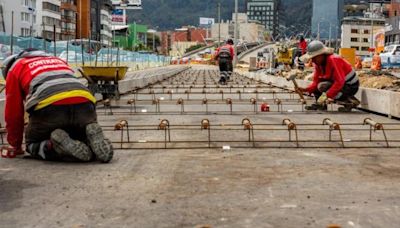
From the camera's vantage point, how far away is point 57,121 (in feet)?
22.6

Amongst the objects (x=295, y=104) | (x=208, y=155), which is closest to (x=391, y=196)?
(x=208, y=155)

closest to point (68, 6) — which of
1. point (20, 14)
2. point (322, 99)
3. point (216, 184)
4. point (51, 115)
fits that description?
point (20, 14)

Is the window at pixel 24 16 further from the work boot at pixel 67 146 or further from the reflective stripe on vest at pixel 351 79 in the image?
the work boot at pixel 67 146

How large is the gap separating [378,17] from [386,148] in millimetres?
149710

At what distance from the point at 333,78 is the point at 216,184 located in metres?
8.02

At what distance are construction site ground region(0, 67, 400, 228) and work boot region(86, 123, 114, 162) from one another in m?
0.11

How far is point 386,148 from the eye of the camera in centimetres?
793

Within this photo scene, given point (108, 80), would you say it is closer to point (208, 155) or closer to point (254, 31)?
point (208, 155)

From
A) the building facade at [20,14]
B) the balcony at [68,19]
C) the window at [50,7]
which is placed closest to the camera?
the building facade at [20,14]

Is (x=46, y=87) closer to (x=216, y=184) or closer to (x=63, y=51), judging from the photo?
(x=216, y=184)

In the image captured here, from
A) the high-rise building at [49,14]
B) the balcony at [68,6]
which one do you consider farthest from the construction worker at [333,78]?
the balcony at [68,6]

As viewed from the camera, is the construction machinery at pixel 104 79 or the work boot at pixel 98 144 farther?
the construction machinery at pixel 104 79

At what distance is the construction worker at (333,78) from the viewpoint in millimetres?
12898

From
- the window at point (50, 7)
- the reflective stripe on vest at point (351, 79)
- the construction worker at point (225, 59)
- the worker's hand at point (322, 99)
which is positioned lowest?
the worker's hand at point (322, 99)
